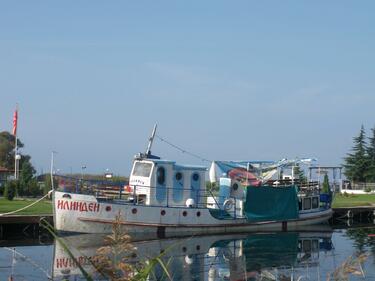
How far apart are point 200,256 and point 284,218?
41.3 feet

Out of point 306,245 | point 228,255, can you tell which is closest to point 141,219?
point 228,255

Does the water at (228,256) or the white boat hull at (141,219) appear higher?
the white boat hull at (141,219)

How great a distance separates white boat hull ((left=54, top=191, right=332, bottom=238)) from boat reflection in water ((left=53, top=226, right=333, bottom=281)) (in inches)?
30.8

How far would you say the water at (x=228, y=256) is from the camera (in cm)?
1744

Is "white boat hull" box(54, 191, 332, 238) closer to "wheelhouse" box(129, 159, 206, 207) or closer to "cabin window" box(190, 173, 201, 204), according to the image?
"wheelhouse" box(129, 159, 206, 207)

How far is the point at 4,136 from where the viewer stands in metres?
76.8


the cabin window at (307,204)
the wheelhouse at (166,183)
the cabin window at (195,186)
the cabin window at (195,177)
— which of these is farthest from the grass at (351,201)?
the wheelhouse at (166,183)

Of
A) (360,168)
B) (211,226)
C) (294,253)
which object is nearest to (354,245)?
(294,253)

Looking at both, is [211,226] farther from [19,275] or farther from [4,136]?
[4,136]

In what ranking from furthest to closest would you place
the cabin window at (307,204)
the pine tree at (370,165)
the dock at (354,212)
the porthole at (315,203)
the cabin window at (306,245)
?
the pine tree at (370,165), the dock at (354,212), the porthole at (315,203), the cabin window at (307,204), the cabin window at (306,245)

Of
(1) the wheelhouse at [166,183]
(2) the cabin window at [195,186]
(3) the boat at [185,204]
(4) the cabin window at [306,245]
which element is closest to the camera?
(4) the cabin window at [306,245]

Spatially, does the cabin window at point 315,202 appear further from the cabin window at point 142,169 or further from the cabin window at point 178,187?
the cabin window at point 142,169

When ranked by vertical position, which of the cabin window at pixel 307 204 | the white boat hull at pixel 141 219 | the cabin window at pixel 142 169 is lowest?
the white boat hull at pixel 141 219

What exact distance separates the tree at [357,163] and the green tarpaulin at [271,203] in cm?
4909
